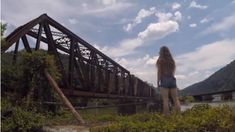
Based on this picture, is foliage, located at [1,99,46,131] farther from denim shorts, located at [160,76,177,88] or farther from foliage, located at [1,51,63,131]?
denim shorts, located at [160,76,177,88]

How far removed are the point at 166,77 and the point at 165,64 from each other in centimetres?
30

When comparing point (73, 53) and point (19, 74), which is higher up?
point (73, 53)

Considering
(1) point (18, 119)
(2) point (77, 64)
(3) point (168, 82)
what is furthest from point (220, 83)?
(1) point (18, 119)

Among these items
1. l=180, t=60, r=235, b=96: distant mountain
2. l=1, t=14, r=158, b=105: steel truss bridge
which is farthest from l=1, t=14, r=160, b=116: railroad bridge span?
l=180, t=60, r=235, b=96: distant mountain

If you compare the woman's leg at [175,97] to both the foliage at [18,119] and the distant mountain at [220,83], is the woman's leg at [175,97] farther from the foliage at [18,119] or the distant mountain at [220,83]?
the distant mountain at [220,83]

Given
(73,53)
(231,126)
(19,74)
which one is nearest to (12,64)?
(19,74)

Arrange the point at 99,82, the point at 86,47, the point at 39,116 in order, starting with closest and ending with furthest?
the point at 39,116, the point at 86,47, the point at 99,82

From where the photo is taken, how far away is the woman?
9.18 metres

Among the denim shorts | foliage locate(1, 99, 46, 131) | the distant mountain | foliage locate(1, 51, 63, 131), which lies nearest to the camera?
foliage locate(1, 99, 46, 131)

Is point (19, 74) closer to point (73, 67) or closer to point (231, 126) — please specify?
point (231, 126)

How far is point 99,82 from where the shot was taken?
21.3 metres

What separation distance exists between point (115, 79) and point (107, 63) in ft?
8.38

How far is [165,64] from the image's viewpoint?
9195 millimetres

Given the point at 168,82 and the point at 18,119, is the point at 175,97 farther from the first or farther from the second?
the point at 18,119
